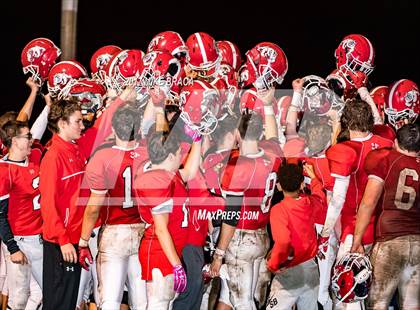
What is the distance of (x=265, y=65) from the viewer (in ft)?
22.6

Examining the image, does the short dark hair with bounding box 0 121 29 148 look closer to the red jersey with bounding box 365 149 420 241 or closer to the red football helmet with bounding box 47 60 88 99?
the red football helmet with bounding box 47 60 88 99

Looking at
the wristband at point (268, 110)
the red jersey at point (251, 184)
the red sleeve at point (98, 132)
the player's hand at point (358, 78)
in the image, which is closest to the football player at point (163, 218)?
the red jersey at point (251, 184)

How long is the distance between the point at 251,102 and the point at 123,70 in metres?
0.92

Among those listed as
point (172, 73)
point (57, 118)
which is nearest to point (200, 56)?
point (172, 73)

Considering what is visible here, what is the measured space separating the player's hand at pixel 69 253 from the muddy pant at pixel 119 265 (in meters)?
0.20

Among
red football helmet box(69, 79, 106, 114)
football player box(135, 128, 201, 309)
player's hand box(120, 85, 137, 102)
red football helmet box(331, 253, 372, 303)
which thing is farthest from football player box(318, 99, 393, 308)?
red football helmet box(69, 79, 106, 114)

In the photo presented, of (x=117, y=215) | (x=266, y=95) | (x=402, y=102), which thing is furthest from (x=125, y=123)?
(x=402, y=102)

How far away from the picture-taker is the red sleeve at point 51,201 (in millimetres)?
5875

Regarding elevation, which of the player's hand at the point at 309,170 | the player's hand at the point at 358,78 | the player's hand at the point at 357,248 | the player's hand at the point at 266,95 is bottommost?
the player's hand at the point at 357,248

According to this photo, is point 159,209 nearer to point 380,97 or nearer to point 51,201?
point 51,201

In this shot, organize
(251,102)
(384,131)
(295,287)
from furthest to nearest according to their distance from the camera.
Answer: (251,102), (384,131), (295,287)

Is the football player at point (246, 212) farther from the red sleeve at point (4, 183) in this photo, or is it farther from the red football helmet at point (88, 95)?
the red sleeve at point (4, 183)

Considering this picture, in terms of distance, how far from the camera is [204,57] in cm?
673

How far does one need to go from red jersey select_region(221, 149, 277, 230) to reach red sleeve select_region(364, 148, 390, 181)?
58 centimetres
